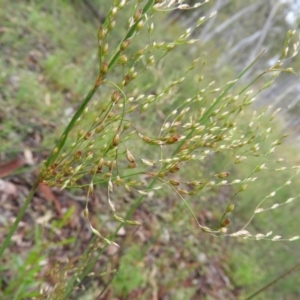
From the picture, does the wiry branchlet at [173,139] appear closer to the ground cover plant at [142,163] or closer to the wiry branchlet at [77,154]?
the ground cover plant at [142,163]

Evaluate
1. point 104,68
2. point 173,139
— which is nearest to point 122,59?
point 104,68

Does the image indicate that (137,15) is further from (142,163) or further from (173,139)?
(142,163)

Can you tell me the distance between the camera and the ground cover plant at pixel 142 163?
2.38 ft

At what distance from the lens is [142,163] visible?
1.67 meters

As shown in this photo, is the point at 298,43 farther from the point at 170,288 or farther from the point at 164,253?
the point at 164,253

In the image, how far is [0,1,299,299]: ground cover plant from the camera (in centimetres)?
72

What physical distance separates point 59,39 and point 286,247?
13.0ft

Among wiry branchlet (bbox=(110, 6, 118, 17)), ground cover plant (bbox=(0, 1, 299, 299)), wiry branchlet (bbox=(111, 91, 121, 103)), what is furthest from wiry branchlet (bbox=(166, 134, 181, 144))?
wiry branchlet (bbox=(110, 6, 118, 17))

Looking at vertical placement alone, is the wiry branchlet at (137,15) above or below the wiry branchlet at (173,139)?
above

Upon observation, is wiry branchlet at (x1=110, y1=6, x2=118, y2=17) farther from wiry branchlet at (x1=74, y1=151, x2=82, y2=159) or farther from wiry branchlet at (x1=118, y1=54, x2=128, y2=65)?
wiry branchlet at (x1=74, y1=151, x2=82, y2=159)

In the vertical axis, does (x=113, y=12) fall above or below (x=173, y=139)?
above

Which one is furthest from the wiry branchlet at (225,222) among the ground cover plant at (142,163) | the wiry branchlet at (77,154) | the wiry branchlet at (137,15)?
the wiry branchlet at (137,15)

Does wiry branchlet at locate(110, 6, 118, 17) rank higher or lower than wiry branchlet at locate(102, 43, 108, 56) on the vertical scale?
higher

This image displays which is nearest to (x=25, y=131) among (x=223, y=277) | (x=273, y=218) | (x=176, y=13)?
(x=223, y=277)
